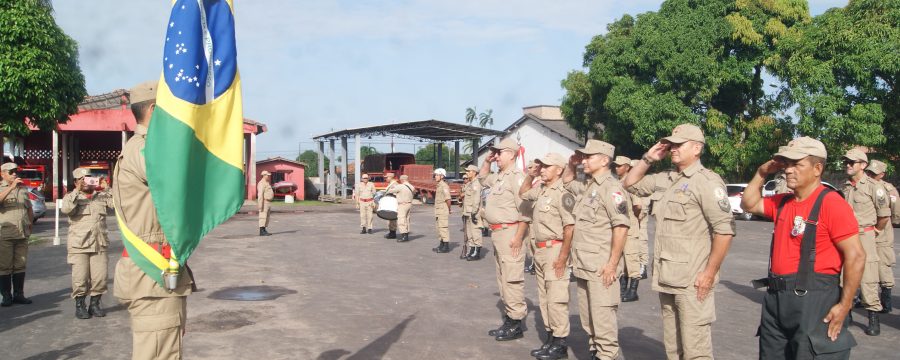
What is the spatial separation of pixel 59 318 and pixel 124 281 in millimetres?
5291

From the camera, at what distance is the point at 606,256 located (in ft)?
20.6

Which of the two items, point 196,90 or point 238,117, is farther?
point 238,117

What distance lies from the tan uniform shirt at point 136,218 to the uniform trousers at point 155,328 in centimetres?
5

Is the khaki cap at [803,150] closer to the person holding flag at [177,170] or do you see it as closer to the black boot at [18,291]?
the person holding flag at [177,170]

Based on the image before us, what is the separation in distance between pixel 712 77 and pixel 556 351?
25.0 meters

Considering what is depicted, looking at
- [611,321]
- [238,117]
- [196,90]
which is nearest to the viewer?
[196,90]

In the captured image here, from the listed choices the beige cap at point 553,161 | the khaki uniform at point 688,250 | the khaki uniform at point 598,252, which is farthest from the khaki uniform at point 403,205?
the khaki uniform at point 688,250

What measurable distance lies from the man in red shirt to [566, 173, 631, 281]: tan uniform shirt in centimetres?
160

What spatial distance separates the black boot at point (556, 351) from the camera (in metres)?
6.79

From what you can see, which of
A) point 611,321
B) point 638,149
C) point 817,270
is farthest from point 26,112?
A: point 638,149

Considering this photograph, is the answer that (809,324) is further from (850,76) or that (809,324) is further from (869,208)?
(850,76)

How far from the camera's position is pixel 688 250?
17.2 ft

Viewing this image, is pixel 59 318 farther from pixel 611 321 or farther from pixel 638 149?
pixel 638 149

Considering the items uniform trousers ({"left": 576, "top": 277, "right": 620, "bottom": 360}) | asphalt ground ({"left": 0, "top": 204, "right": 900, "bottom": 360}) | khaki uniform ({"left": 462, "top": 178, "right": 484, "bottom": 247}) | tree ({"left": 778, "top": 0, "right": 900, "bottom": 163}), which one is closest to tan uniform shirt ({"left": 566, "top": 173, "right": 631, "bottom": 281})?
uniform trousers ({"left": 576, "top": 277, "right": 620, "bottom": 360})
